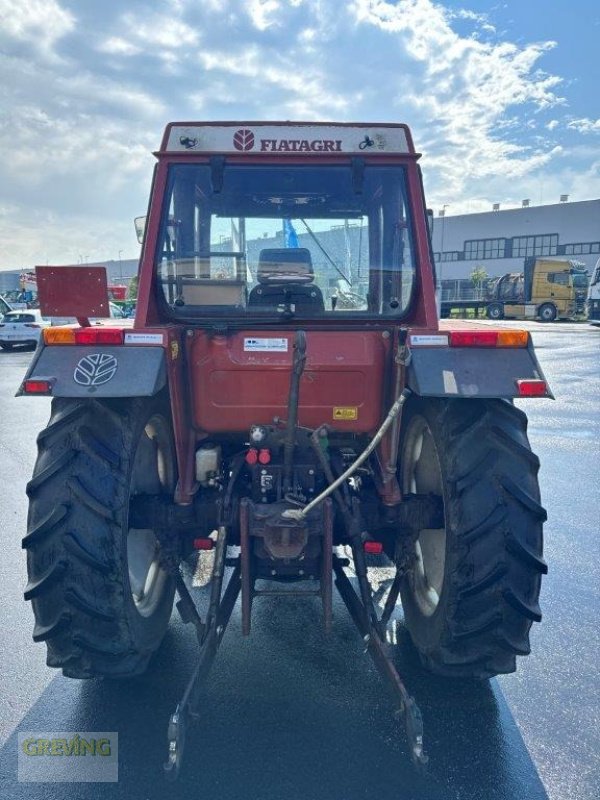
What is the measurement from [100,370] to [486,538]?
1777mm

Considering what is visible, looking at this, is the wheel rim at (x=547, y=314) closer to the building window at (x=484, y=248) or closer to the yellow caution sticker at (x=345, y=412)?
the building window at (x=484, y=248)

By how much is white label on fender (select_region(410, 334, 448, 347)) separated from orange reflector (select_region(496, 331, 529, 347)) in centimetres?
24

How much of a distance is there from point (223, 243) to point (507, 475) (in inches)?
72.7

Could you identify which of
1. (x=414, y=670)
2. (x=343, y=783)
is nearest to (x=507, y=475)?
(x=414, y=670)

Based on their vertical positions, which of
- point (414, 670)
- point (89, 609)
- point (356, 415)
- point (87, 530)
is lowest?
point (414, 670)

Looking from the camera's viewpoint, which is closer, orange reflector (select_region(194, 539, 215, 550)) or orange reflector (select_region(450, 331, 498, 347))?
orange reflector (select_region(450, 331, 498, 347))

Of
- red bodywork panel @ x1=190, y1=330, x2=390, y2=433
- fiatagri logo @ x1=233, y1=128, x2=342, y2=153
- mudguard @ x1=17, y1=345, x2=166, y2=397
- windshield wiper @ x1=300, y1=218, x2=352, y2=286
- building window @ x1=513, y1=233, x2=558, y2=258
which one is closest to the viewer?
mudguard @ x1=17, y1=345, x2=166, y2=397

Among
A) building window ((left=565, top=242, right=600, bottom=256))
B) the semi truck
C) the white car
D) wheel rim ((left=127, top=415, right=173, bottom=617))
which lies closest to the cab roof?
wheel rim ((left=127, top=415, right=173, bottom=617))

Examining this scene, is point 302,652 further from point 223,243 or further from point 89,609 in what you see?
point 223,243

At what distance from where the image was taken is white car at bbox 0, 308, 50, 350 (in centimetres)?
1869

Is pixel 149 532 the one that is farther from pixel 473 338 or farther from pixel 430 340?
pixel 473 338

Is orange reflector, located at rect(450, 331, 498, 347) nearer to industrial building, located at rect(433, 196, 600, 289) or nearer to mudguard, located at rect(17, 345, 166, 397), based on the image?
mudguard, located at rect(17, 345, 166, 397)

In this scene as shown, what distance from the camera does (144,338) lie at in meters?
2.46

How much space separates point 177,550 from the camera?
2.81 metres
